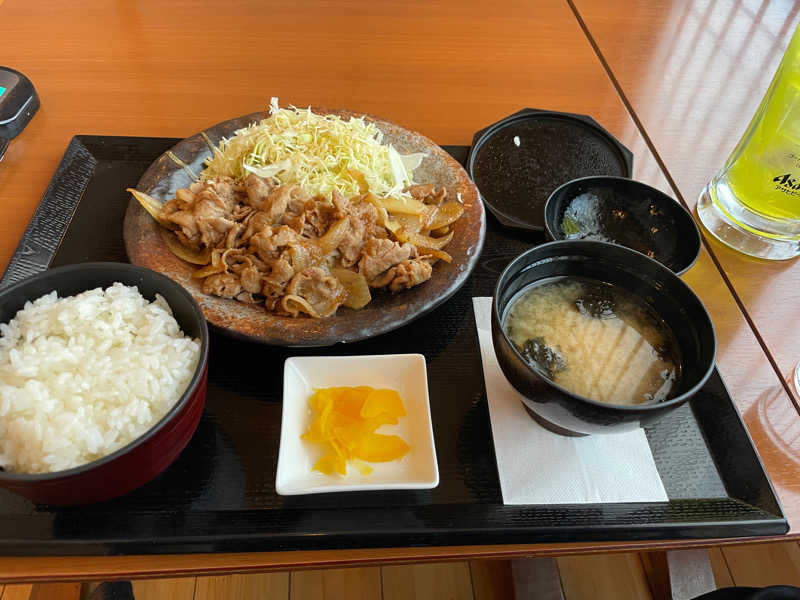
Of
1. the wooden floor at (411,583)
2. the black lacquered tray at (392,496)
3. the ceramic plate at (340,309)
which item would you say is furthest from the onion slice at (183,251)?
the wooden floor at (411,583)

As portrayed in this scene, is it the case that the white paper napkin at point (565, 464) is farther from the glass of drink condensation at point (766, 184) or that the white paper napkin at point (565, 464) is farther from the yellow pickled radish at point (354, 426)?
the glass of drink condensation at point (766, 184)

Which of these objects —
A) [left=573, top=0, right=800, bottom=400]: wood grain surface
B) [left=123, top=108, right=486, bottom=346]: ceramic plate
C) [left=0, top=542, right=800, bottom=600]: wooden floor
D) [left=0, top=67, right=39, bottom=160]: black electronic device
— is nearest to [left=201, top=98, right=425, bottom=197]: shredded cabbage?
[left=123, top=108, right=486, bottom=346]: ceramic plate

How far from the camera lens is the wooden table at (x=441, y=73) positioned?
159 centimetres

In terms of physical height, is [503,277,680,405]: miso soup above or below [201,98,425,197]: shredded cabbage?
above

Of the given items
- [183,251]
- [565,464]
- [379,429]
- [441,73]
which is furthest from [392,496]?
[441,73]

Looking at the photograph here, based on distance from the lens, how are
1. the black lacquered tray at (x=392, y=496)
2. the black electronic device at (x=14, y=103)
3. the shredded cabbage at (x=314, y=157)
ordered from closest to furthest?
the black lacquered tray at (x=392, y=496) < the shredded cabbage at (x=314, y=157) < the black electronic device at (x=14, y=103)

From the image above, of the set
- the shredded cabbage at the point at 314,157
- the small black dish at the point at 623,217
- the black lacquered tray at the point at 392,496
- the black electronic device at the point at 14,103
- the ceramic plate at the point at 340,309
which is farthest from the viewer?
the black electronic device at the point at 14,103

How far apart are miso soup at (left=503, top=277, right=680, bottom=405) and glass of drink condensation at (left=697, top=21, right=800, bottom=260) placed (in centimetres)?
49

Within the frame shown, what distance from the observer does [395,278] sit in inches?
53.0

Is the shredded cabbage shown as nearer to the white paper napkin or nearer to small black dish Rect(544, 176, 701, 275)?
small black dish Rect(544, 176, 701, 275)

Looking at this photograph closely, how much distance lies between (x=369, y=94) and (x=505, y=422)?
1320mm

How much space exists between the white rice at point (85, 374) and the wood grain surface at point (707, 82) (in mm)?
1245

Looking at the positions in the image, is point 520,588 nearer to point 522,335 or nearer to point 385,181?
point 522,335

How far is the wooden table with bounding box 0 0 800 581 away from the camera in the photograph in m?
1.59
